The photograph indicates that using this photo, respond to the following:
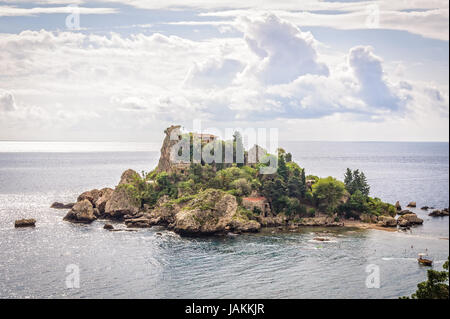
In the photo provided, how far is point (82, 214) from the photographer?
49594 mm

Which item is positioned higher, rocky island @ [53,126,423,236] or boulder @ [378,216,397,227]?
rocky island @ [53,126,423,236]

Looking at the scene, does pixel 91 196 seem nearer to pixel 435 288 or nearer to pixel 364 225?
pixel 364 225

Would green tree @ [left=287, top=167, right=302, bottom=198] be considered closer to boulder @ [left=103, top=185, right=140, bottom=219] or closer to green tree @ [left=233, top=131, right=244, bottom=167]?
green tree @ [left=233, top=131, right=244, bottom=167]

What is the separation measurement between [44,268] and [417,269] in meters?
29.0

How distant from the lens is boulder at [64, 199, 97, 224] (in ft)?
162

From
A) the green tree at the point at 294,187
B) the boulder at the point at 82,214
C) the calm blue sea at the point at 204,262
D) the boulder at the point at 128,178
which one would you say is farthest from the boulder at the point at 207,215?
the boulder at the point at 128,178

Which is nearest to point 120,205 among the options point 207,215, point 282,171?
point 207,215

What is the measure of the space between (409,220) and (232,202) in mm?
21368

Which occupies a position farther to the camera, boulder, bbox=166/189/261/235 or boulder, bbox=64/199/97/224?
boulder, bbox=64/199/97/224

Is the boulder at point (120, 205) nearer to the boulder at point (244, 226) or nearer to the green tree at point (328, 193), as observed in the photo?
the boulder at point (244, 226)

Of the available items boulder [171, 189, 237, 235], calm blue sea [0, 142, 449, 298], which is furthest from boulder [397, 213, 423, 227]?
boulder [171, 189, 237, 235]

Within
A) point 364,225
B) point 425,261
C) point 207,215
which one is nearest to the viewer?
point 425,261

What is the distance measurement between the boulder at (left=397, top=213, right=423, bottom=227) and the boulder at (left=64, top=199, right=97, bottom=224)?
36.5 metres

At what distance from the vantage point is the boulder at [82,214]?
162ft
